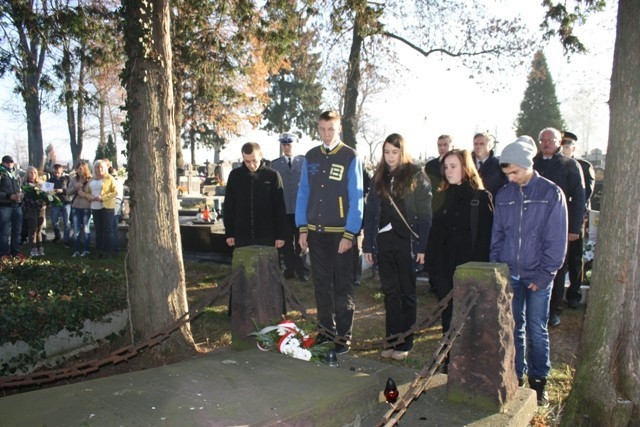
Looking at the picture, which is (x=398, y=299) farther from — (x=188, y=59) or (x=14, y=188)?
(x=14, y=188)

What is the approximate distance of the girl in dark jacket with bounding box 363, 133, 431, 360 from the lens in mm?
4859

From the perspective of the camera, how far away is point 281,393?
3.34 m

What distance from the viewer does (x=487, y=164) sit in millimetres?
6633

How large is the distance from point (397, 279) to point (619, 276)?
181cm

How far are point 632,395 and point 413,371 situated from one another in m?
1.53

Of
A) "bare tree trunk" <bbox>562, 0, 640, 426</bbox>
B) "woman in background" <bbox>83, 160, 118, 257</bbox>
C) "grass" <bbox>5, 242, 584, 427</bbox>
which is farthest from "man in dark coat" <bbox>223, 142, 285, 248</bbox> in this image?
"woman in background" <bbox>83, 160, 118, 257</bbox>

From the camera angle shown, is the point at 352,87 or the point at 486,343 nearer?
the point at 486,343

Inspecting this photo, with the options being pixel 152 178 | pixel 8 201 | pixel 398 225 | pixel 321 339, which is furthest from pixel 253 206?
pixel 8 201

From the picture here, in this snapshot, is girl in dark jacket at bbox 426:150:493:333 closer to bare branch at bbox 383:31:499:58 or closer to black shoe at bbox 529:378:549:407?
black shoe at bbox 529:378:549:407

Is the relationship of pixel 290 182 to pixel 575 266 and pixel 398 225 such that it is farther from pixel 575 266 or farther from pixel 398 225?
pixel 575 266

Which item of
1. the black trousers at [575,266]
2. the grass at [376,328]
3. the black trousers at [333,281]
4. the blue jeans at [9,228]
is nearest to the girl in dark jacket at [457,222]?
the black trousers at [333,281]

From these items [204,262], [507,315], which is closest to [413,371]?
[507,315]

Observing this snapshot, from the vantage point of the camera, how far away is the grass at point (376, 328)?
15.5ft

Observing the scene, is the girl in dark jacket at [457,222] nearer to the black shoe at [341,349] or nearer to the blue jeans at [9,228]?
the black shoe at [341,349]
